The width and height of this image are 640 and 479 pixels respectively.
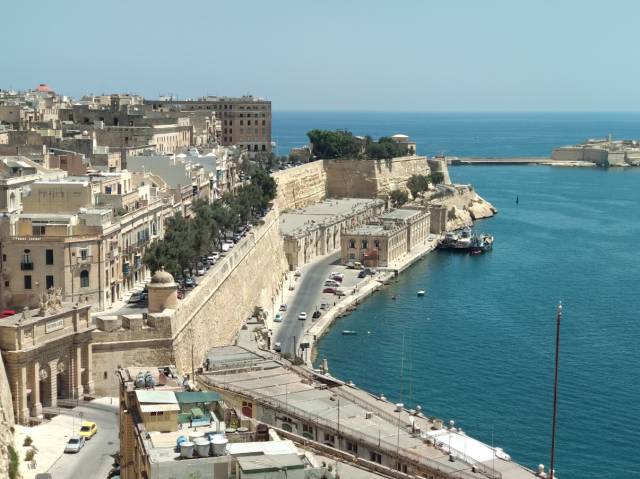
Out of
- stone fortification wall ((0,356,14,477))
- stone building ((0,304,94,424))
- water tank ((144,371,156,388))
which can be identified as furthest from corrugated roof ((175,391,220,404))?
stone building ((0,304,94,424))

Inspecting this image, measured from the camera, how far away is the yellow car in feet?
79.6

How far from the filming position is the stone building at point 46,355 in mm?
24719

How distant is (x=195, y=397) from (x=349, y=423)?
300 inches

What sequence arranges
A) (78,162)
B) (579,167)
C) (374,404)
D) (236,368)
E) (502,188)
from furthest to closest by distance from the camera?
(579,167), (502,188), (78,162), (236,368), (374,404)

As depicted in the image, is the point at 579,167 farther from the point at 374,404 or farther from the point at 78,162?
the point at 374,404

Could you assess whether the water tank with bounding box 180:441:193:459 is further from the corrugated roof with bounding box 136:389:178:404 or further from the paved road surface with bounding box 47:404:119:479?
the paved road surface with bounding box 47:404:119:479

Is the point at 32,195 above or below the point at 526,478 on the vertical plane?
above

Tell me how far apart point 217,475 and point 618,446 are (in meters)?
18.5

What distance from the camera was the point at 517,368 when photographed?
3903 centimetres

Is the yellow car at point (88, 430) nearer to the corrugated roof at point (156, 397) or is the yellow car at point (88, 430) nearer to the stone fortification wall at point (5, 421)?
the stone fortification wall at point (5, 421)

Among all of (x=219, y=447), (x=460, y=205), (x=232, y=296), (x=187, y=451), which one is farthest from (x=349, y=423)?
(x=460, y=205)

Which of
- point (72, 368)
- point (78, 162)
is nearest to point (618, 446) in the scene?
point (72, 368)

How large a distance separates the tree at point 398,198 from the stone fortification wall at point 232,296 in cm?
2501

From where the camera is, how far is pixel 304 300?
49.9m
